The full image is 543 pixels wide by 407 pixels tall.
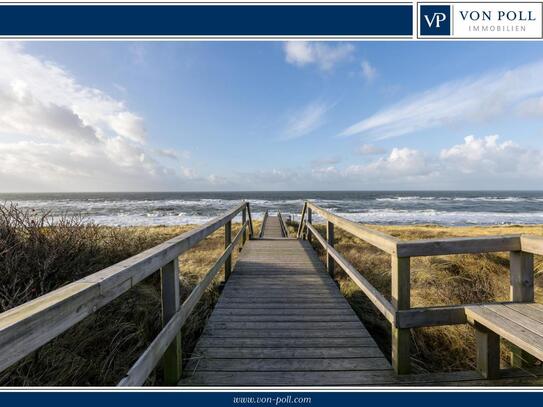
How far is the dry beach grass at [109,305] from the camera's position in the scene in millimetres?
2246

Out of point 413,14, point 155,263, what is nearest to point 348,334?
point 155,263

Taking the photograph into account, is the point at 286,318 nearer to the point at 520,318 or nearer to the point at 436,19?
the point at 520,318

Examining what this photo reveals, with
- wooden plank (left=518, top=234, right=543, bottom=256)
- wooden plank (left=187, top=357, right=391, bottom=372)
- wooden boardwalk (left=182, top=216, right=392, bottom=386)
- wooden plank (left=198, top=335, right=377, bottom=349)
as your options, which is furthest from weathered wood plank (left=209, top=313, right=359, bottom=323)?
wooden plank (left=518, top=234, right=543, bottom=256)

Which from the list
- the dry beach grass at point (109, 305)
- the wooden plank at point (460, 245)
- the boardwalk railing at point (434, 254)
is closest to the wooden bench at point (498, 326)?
the boardwalk railing at point (434, 254)

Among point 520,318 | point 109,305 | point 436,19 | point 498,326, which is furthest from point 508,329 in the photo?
point 109,305

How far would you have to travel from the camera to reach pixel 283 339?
2.73 metres

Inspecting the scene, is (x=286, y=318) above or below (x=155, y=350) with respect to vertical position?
below

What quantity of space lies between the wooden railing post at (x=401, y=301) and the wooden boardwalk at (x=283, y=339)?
155mm

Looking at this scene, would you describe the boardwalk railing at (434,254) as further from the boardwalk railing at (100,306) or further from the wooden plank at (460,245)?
the boardwalk railing at (100,306)

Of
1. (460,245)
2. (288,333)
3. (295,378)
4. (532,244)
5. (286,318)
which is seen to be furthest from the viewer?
(286,318)

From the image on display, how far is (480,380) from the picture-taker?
2027 millimetres

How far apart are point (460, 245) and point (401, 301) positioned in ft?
2.00
